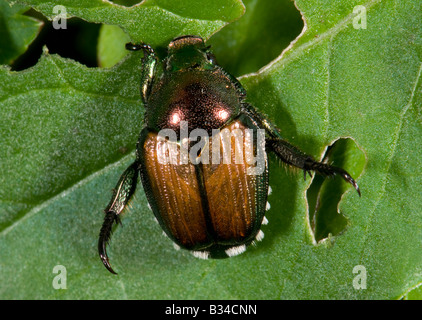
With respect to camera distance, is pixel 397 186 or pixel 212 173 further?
pixel 397 186

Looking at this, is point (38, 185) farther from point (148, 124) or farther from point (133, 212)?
point (148, 124)

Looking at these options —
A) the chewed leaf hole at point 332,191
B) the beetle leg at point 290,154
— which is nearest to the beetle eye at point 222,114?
the beetle leg at point 290,154

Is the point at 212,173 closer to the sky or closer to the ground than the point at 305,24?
closer to the ground

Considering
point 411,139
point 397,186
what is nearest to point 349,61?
point 411,139

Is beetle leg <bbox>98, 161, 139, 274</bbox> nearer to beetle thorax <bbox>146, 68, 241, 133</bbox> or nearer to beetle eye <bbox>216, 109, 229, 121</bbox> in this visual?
beetle thorax <bbox>146, 68, 241, 133</bbox>

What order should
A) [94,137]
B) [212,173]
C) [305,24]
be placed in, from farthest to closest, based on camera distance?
[94,137] < [305,24] < [212,173]

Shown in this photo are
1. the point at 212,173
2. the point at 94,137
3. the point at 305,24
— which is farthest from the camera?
the point at 94,137

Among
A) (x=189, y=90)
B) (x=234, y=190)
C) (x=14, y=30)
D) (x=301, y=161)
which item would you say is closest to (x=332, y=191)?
(x=301, y=161)

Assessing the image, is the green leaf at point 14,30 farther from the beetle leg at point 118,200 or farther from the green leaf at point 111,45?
the beetle leg at point 118,200
